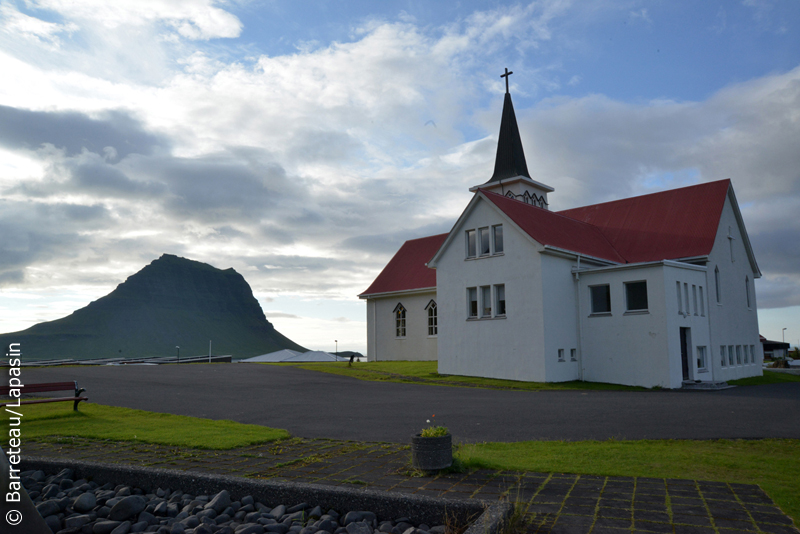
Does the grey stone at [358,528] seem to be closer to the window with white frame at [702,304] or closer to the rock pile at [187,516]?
the rock pile at [187,516]

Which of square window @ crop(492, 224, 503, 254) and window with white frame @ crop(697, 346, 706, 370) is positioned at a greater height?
square window @ crop(492, 224, 503, 254)

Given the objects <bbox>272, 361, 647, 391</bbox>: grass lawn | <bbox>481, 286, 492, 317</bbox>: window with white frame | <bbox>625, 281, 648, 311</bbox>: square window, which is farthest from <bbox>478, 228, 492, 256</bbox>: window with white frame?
<bbox>625, 281, 648, 311</bbox>: square window

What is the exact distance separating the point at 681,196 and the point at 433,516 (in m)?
29.8

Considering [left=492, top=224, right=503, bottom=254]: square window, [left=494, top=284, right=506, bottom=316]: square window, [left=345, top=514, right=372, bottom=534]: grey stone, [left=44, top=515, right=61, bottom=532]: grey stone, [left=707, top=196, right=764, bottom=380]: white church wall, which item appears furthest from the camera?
[left=707, top=196, right=764, bottom=380]: white church wall

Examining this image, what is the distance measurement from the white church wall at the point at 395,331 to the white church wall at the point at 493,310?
8.10 m

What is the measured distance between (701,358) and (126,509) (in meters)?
25.2

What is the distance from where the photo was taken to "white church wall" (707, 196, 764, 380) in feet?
85.7

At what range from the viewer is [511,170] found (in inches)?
1529

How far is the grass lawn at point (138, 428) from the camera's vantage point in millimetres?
8992

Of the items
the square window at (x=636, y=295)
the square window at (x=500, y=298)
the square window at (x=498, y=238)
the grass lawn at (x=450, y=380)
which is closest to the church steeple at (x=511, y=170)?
the square window at (x=498, y=238)

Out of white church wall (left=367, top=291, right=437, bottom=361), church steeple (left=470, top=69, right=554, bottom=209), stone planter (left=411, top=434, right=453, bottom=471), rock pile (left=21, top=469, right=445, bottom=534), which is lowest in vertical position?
rock pile (left=21, top=469, right=445, bottom=534)

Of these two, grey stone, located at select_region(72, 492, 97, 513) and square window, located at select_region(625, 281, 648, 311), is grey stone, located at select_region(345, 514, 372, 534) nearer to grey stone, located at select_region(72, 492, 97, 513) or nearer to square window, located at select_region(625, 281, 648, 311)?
grey stone, located at select_region(72, 492, 97, 513)

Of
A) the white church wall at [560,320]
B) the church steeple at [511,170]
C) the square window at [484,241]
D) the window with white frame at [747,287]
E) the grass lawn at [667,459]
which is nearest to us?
the grass lawn at [667,459]

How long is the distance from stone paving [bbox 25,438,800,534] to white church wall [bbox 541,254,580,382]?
52.6 ft
